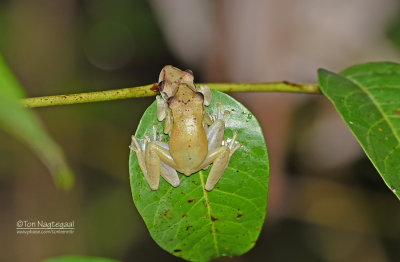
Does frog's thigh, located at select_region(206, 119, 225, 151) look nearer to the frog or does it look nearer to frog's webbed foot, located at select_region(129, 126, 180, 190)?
the frog

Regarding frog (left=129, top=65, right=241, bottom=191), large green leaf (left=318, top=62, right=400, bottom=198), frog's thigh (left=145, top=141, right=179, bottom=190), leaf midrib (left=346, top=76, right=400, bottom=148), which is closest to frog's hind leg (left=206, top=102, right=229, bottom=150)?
frog (left=129, top=65, right=241, bottom=191)

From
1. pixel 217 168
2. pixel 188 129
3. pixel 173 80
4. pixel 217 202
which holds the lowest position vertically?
pixel 217 202

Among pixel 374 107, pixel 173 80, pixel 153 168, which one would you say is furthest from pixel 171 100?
pixel 374 107

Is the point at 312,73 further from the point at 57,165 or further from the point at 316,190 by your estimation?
the point at 57,165

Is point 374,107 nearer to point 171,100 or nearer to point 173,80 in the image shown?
point 171,100

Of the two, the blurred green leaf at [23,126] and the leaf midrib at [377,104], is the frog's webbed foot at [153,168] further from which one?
the blurred green leaf at [23,126]

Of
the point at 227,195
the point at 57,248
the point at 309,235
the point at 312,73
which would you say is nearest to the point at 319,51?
the point at 312,73
